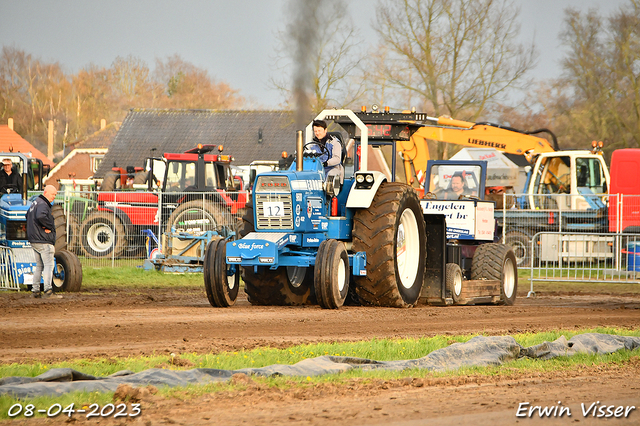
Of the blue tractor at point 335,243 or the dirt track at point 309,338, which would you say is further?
the blue tractor at point 335,243

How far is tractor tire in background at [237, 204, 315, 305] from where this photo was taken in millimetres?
11906

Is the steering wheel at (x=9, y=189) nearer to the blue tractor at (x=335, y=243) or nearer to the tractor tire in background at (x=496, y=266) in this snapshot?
the blue tractor at (x=335, y=243)

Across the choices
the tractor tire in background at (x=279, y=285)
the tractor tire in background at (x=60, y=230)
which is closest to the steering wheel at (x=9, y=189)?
the tractor tire in background at (x=60, y=230)

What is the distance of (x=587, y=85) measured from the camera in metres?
40.7

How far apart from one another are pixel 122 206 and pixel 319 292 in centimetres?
1385

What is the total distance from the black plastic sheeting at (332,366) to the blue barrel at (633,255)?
9762mm

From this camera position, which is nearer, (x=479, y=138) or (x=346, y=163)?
(x=346, y=163)

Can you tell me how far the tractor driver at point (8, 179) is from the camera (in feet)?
53.2

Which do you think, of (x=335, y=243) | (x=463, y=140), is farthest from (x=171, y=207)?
(x=335, y=243)

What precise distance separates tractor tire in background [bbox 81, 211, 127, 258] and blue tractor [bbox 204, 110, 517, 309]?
10.8m

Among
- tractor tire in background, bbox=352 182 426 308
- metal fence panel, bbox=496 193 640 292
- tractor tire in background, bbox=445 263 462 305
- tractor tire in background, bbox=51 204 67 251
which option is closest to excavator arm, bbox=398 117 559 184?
metal fence panel, bbox=496 193 640 292

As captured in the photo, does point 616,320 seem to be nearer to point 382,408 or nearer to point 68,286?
point 382,408

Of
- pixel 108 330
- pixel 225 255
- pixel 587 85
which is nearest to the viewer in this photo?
pixel 108 330

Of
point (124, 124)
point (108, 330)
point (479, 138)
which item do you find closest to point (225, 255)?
point (108, 330)
